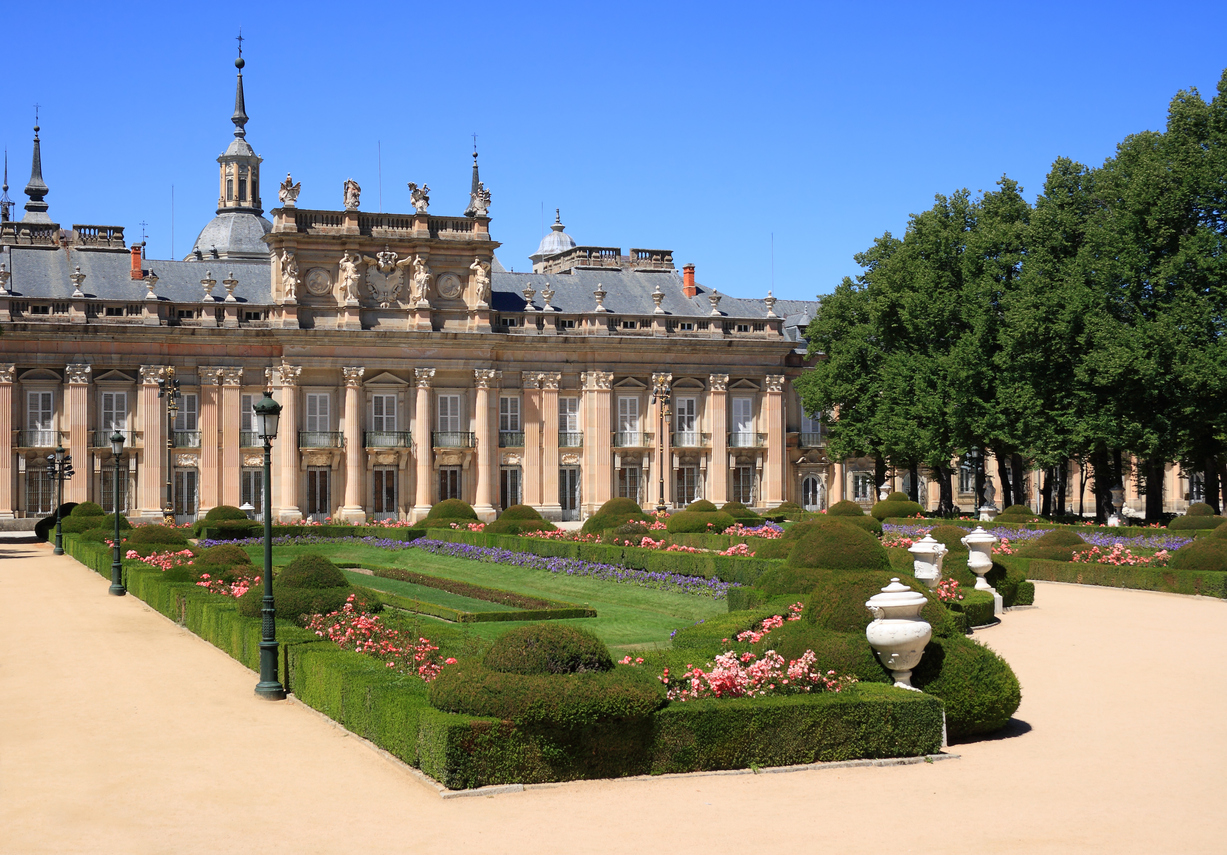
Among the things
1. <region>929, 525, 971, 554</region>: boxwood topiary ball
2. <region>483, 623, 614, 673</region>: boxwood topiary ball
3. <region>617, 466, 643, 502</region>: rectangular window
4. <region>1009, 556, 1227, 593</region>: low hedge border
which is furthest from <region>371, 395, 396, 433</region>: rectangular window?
<region>483, 623, 614, 673</region>: boxwood topiary ball

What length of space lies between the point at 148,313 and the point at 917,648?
4841 cm

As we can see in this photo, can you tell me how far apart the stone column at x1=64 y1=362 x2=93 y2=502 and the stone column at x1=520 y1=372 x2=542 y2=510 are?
1873cm

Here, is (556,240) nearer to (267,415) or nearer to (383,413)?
(383,413)

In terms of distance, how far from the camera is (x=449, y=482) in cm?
6022

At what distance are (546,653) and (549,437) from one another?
157ft

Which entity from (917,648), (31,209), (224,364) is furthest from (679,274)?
(917,648)

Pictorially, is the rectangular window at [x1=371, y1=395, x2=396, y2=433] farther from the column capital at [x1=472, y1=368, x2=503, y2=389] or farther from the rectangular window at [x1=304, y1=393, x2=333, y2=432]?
the column capital at [x1=472, y1=368, x2=503, y2=389]

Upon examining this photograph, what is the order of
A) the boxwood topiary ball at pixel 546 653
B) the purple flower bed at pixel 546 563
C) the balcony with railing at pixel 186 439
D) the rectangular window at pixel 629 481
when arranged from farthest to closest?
the rectangular window at pixel 629 481 < the balcony with railing at pixel 186 439 < the purple flower bed at pixel 546 563 < the boxwood topiary ball at pixel 546 653

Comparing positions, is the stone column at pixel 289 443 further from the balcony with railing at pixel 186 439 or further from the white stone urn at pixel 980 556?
the white stone urn at pixel 980 556

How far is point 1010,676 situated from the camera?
15180mm

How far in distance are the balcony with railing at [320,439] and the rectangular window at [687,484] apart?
52.4 ft

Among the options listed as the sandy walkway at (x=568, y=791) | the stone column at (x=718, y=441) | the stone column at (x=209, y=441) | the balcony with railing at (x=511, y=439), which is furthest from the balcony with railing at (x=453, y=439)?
the sandy walkway at (x=568, y=791)

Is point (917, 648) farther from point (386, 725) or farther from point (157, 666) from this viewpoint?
point (157, 666)

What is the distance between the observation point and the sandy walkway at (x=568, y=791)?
1095 cm
